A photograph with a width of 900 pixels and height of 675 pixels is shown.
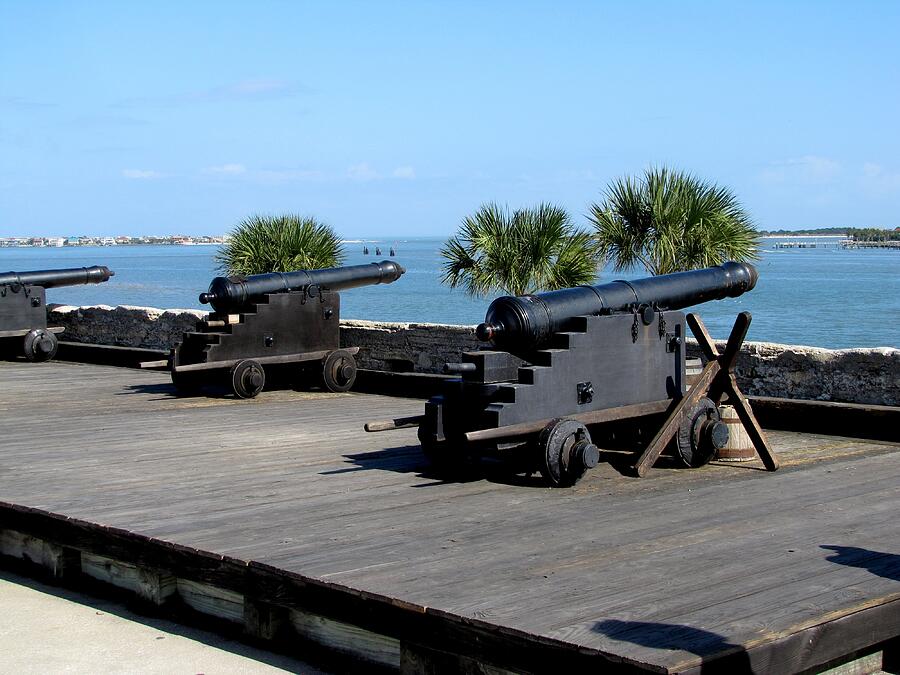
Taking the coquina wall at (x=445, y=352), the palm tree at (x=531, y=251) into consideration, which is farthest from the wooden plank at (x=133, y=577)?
the palm tree at (x=531, y=251)

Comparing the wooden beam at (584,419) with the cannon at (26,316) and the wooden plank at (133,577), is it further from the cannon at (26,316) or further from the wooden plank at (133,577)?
the cannon at (26,316)

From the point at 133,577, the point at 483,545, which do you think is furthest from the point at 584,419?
the point at 133,577

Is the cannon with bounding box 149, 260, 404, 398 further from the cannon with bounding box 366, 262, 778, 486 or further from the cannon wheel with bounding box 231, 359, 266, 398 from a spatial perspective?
the cannon with bounding box 366, 262, 778, 486

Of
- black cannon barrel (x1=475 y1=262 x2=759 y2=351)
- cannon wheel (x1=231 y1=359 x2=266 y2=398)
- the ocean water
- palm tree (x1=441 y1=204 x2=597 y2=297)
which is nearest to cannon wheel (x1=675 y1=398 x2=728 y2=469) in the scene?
black cannon barrel (x1=475 y1=262 x2=759 y2=351)

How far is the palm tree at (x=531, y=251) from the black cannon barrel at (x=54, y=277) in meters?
4.74

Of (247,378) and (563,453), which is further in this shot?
(247,378)

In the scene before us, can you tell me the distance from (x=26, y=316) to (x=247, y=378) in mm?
4921

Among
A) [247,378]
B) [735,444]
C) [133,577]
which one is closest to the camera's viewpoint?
[133,577]

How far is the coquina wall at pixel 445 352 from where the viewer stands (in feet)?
28.2

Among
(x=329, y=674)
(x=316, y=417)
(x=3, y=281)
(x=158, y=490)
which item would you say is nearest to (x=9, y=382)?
(x=3, y=281)

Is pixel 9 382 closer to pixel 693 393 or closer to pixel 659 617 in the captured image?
pixel 693 393

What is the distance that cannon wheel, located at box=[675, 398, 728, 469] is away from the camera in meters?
7.15

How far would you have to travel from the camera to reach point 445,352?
11.1m

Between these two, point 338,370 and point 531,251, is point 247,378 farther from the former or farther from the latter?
point 531,251
